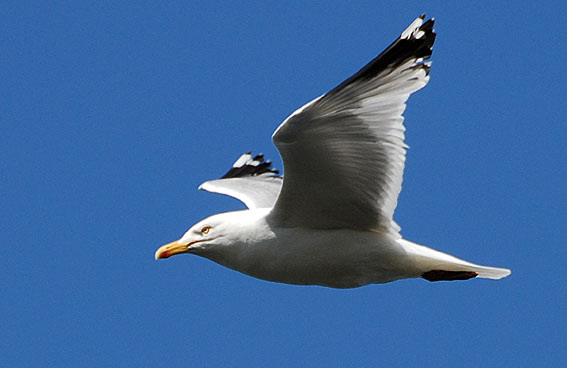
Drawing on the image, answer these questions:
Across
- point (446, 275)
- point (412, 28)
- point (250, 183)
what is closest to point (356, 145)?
point (412, 28)

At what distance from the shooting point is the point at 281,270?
8.05 meters

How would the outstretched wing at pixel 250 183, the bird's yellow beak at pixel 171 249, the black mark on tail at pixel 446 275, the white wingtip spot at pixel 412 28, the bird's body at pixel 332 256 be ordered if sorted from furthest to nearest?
1. the outstretched wing at pixel 250 183
2. the bird's yellow beak at pixel 171 249
3. the black mark on tail at pixel 446 275
4. the bird's body at pixel 332 256
5. the white wingtip spot at pixel 412 28

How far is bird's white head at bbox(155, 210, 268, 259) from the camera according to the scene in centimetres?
817

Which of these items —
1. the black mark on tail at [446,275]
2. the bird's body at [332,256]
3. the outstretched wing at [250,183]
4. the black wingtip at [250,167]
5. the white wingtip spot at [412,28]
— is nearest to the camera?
the white wingtip spot at [412,28]

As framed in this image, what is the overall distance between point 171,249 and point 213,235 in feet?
1.38

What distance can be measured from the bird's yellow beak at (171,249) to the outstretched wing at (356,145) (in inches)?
35.6

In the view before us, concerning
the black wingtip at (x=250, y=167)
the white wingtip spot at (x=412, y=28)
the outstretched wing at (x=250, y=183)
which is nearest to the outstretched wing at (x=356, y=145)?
the white wingtip spot at (x=412, y=28)

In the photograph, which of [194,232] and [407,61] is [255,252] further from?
[407,61]

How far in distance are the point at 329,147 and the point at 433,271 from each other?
1389 mm

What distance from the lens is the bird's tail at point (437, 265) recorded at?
7.99 meters

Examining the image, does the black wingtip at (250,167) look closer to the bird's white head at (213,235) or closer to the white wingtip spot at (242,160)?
the white wingtip spot at (242,160)

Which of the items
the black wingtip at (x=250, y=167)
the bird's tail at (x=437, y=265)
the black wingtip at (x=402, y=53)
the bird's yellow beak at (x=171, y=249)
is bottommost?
the bird's tail at (x=437, y=265)

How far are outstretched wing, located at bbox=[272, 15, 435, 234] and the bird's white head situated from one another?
13.0 inches

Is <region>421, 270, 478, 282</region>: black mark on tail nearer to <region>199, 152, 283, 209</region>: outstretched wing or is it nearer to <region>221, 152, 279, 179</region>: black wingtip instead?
<region>199, 152, 283, 209</region>: outstretched wing
